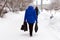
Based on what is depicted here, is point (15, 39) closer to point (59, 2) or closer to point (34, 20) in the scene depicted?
point (34, 20)

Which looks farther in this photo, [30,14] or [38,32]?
[38,32]

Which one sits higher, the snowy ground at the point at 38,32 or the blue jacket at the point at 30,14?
the blue jacket at the point at 30,14

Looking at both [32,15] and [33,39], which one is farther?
[32,15]

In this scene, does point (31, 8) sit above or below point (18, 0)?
above

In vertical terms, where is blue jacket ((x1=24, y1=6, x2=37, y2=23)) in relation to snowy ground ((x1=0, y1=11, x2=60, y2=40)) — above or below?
above

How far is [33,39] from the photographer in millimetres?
8602

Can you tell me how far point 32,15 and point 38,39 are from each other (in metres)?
1.28

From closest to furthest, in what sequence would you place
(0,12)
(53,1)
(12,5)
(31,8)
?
Answer: (31,8), (0,12), (12,5), (53,1)

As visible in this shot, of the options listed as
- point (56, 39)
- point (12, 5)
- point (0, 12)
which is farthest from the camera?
point (12, 5)

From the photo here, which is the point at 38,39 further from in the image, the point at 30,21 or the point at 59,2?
the point at 59,2

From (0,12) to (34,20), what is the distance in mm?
14691

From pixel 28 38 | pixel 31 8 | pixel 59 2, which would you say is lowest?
pixel 59 2

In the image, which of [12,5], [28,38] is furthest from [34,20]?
[12,5]

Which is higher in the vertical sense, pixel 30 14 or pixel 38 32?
A: pixel 30 14
